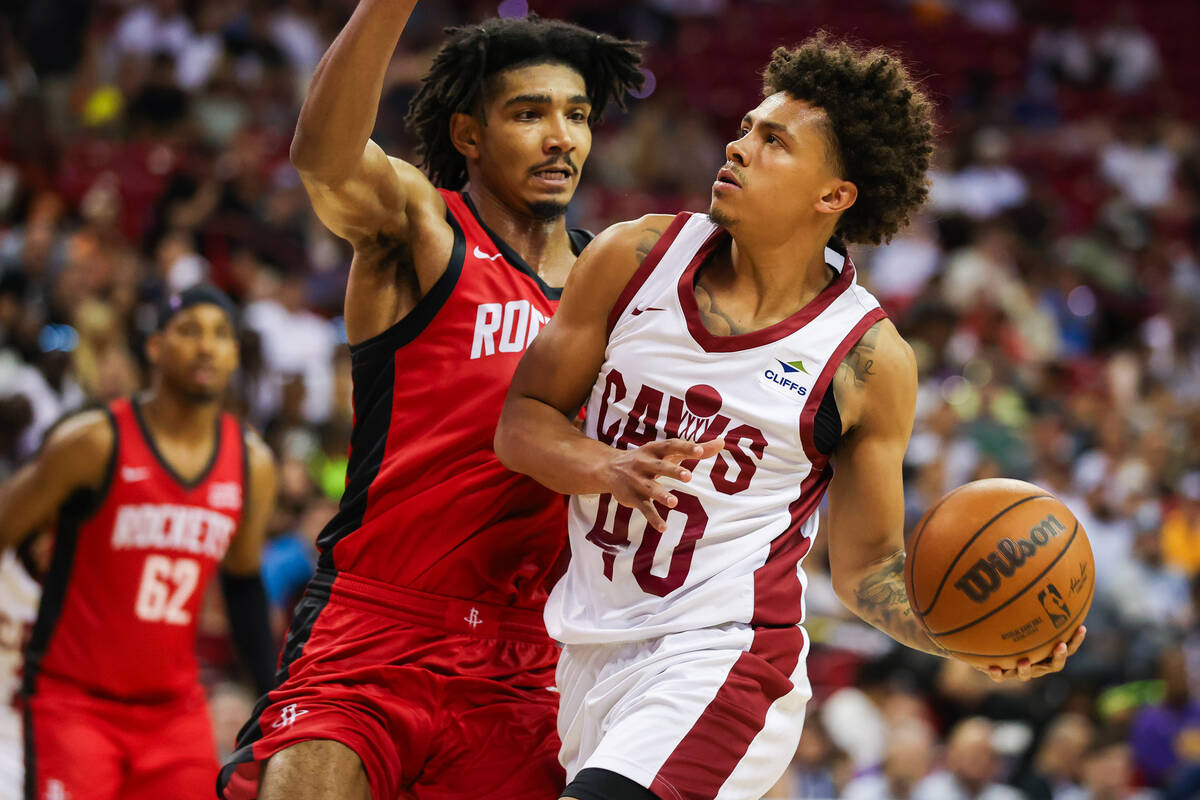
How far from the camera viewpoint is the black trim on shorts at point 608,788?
2.82 m

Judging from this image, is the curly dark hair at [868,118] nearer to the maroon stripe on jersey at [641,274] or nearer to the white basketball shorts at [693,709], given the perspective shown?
the maroon stripe on jersey at [641,274]

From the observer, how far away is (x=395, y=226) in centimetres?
343

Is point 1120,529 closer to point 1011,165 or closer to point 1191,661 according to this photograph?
point 1191,661

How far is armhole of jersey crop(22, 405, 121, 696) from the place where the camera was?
16.2 feet

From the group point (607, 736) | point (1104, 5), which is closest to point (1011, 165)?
point (1104, 5)

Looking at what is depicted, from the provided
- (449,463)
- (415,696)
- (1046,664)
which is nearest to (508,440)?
(449,463)

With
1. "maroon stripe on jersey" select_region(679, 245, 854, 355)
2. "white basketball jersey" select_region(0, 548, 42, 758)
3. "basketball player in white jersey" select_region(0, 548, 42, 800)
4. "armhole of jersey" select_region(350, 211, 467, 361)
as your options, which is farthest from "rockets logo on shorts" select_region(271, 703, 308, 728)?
"white basketball jersey" select_region(0, 548, 42, 758)

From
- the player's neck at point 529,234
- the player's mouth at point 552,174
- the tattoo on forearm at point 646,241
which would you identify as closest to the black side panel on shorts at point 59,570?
the player's neck at point 529,234

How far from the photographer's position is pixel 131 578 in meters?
5.00

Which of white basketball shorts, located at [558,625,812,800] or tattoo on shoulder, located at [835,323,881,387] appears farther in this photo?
tattoo on shoulder, located at [835,323,881,387]

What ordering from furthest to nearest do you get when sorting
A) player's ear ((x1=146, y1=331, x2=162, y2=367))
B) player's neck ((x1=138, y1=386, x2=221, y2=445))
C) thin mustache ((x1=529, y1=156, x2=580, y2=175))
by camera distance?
player's ear ((x1=146, y1=331, x2=162, y2=367)), player's neck ((x1=138, y1=386, x2=221, y2=445)), thin mustache ((x1=529, y1=156, x2=580, y2=175))

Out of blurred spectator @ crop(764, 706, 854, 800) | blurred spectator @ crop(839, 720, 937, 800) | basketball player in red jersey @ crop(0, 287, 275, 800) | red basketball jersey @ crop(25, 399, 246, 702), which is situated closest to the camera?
basketball player in red jersey @ crop(0, 287, 275, 800)

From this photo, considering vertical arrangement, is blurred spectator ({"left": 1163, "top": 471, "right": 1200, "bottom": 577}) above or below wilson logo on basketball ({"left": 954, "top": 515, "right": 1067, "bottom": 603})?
below

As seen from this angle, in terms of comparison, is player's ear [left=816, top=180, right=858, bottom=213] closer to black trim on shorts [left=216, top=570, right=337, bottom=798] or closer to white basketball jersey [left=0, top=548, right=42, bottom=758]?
black trim on shorts [left=216, top=570, right=337, bottom=798]
